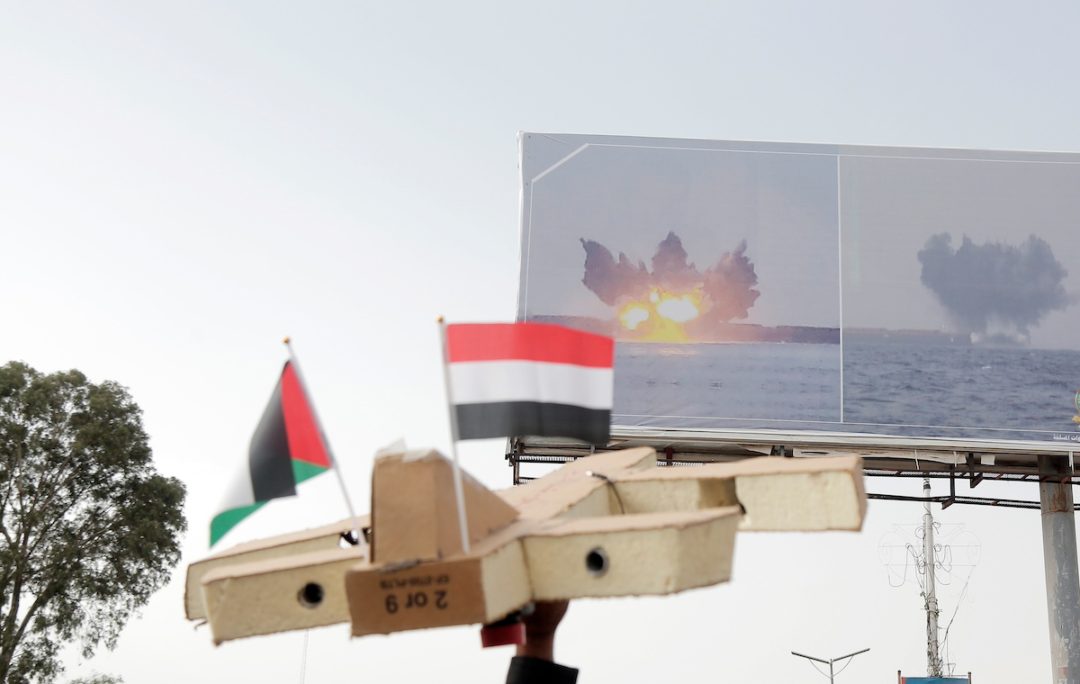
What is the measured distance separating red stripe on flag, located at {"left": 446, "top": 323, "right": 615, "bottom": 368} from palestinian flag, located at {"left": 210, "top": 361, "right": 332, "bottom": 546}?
1.94 ft

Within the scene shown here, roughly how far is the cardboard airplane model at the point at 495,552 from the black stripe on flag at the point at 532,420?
17 cm

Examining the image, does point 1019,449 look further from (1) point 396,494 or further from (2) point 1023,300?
(1) point 396,494

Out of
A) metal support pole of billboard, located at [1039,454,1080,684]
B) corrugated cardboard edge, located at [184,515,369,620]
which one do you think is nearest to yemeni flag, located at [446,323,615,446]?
corrugated cardboard edge, located at [184,515,369,620]

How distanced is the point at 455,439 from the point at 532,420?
0.33 metres

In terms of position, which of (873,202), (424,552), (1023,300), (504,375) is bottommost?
(424,552)

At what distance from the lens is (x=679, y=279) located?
18953 mm

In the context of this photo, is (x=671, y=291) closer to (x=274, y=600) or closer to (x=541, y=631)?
(x=541, y=631)

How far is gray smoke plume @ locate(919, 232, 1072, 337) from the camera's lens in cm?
1909

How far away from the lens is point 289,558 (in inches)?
163

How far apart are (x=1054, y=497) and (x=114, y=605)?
14639 millimetres

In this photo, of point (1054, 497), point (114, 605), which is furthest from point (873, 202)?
point (114, 605)

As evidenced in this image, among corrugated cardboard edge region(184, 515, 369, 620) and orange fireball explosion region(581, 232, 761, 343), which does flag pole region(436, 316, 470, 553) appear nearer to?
corrugated cardboard edge region(184, 515, 369, 620)

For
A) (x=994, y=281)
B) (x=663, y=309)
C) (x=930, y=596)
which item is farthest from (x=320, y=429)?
(x=930, y=596)

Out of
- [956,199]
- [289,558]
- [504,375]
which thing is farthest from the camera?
[956,199]
